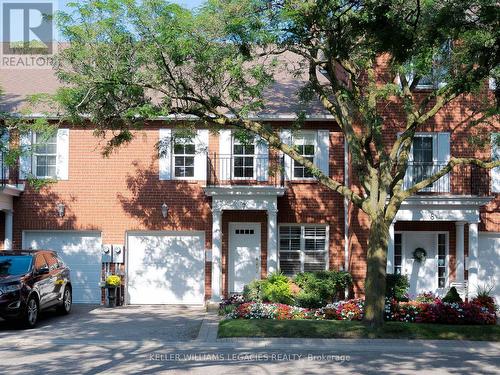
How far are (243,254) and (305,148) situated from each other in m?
3.70

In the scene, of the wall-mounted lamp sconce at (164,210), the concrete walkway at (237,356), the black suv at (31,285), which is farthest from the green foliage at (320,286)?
the black suv at (31,285)

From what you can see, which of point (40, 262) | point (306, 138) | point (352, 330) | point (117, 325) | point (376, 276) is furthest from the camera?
point (306, 138)

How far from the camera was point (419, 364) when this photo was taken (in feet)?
36.8

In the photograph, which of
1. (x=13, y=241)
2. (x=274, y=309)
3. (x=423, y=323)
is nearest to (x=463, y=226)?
(x=423, y=323)

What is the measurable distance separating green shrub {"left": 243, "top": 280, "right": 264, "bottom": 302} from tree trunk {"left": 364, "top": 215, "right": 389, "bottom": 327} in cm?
375

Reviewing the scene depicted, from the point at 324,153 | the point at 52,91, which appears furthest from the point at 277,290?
the point at 52,91

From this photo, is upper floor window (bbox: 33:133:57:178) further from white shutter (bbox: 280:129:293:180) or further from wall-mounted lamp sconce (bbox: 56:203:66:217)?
white shutter (bbox: 280:129:293:180)

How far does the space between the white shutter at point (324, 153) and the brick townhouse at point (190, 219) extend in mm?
30

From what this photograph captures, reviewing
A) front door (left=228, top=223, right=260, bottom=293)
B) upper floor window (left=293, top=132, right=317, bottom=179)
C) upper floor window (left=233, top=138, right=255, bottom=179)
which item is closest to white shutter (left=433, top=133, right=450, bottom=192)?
upper floor window (left=293, top=132, right=317, bottom=179)

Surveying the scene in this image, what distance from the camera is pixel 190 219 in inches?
814

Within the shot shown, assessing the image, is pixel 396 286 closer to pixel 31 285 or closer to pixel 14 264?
pixel 31 285

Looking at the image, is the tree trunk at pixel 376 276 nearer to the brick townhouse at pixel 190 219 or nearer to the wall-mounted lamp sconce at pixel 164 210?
the brick townhouse at pixel 190 219

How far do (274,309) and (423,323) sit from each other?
10.9 ft

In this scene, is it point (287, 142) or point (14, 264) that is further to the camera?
point (287, 142)
